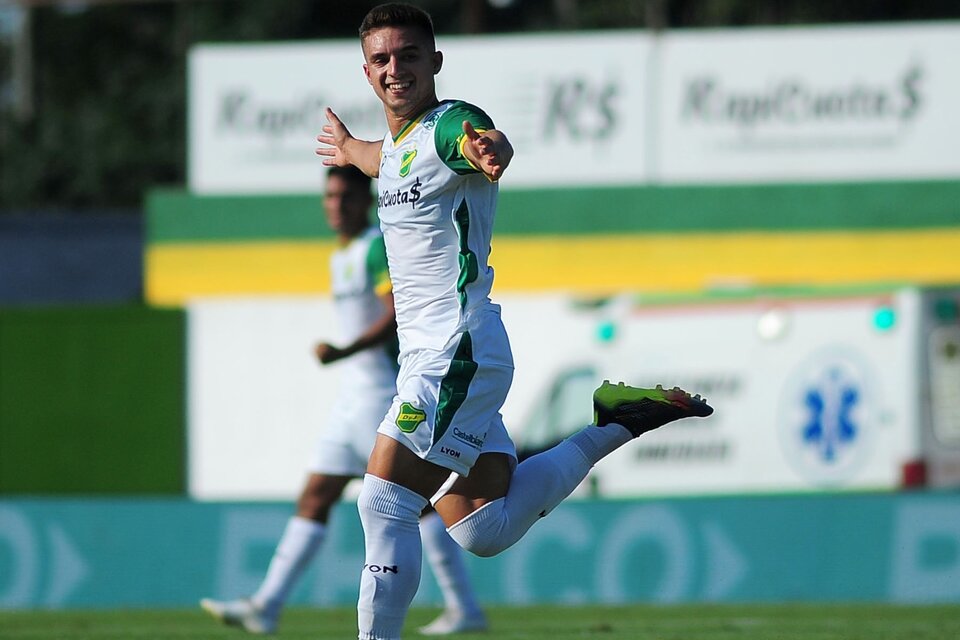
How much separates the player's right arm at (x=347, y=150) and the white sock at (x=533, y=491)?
1145 mm

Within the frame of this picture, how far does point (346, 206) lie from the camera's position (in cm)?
977

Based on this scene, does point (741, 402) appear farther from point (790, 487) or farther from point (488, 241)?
point (488, 241)

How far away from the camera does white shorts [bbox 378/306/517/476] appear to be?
20.3ft

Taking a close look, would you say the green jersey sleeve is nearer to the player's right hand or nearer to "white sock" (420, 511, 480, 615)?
"white sock" (420, 511, 480, 615)

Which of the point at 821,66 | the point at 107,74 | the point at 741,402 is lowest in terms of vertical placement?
the point at 741,402

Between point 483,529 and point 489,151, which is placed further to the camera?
point 483,529

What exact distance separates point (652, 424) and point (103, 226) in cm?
2975

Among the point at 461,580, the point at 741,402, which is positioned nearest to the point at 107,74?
the point at 741,402

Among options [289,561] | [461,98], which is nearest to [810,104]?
[461,98]

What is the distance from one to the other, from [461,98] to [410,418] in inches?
669

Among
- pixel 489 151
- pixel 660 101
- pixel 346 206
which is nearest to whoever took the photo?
pixel 489 151

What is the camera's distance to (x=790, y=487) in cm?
1413

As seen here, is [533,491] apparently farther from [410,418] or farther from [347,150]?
[347,150]

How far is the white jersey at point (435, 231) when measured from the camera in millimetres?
6207
